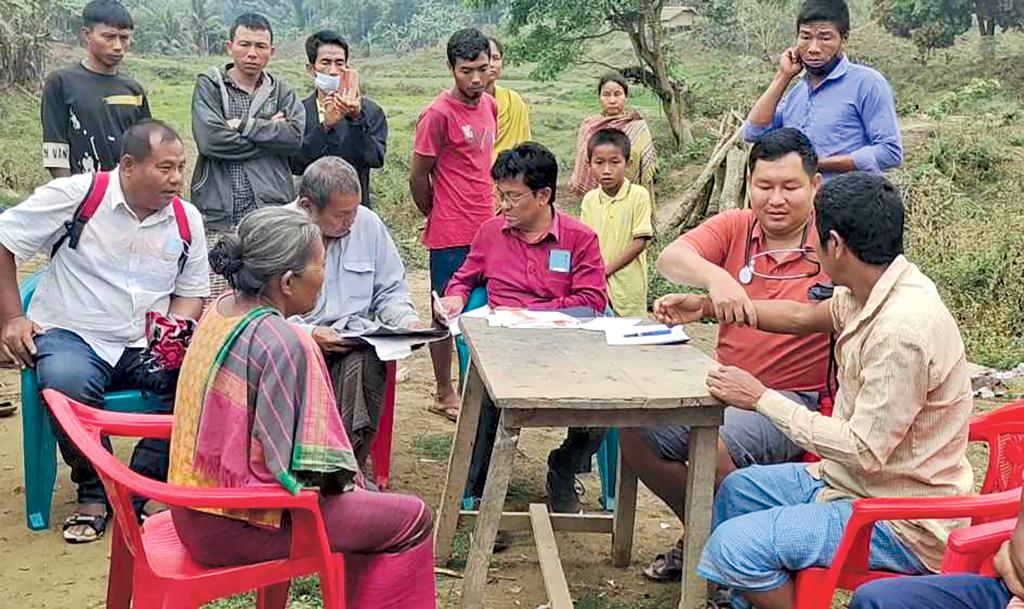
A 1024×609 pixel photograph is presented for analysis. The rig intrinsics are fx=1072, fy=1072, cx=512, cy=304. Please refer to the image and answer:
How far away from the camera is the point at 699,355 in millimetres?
3418

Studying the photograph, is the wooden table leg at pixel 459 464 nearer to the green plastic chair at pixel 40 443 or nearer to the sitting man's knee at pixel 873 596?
the green plastic chair at pixel 40 443

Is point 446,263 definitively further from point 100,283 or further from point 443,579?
point 443,579

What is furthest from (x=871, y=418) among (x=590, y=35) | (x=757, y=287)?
(x=590, y=35)

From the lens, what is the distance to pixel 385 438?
14.8 ft

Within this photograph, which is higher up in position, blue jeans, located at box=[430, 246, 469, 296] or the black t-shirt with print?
the black t-shirt with print

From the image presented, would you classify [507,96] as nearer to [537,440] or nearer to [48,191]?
[537,440]

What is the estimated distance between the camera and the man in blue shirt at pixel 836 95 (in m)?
4.57

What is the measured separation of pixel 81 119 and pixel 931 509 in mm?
4259

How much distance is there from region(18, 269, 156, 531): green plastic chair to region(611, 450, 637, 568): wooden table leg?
182 centimetres

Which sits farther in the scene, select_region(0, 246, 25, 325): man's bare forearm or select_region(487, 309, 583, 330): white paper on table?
select_region(0, 246, 25, 325): man's bare forearm

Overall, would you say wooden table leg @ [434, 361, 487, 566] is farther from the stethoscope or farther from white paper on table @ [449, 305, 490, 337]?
the stethoscope

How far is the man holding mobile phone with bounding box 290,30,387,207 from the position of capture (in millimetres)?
5199

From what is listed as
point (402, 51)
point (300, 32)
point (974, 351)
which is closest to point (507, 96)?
point (974, 351)

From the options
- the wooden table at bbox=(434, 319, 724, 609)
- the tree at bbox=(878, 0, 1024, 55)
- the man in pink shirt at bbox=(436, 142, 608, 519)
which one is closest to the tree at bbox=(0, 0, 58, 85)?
the man in pink shirt at bbox=(436, 142, 608, 519)
